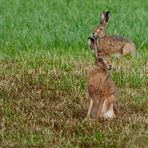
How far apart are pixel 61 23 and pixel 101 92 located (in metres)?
7.61

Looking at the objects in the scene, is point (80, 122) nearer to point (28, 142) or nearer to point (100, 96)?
point (100, 96)

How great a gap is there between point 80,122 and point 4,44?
489cm

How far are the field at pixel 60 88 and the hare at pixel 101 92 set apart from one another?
0.41ft

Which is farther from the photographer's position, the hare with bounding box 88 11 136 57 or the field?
the hare with bounding box 88 11 136 57

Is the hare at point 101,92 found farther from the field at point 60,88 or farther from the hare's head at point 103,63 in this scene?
the field at point 60,88

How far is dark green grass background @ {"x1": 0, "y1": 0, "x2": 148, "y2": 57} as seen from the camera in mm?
12086

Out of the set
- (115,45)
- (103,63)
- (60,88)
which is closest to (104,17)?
(60,88)

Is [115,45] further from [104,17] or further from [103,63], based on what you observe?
[103,63]

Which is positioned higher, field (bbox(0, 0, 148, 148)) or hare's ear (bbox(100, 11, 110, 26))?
hare's ear (bbox(100, 11, 110, 26))

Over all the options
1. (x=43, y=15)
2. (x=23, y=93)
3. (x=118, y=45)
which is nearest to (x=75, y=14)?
(x=43, y=15)

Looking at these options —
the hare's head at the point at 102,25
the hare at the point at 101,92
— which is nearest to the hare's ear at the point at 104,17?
the hare's head at the point at 102,25

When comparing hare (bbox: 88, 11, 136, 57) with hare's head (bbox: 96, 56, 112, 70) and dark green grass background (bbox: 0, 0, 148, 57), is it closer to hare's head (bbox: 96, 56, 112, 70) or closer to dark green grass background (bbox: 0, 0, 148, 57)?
dark green grass background (bbox: 0, 0, 148, 57)

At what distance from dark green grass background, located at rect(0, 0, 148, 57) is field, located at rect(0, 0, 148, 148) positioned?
0.06 ft

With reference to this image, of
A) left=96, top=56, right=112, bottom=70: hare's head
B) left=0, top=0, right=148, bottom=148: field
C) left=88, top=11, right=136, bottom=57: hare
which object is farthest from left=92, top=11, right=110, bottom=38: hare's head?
left=96, top=56, right=112, bottom=70: hare's head
